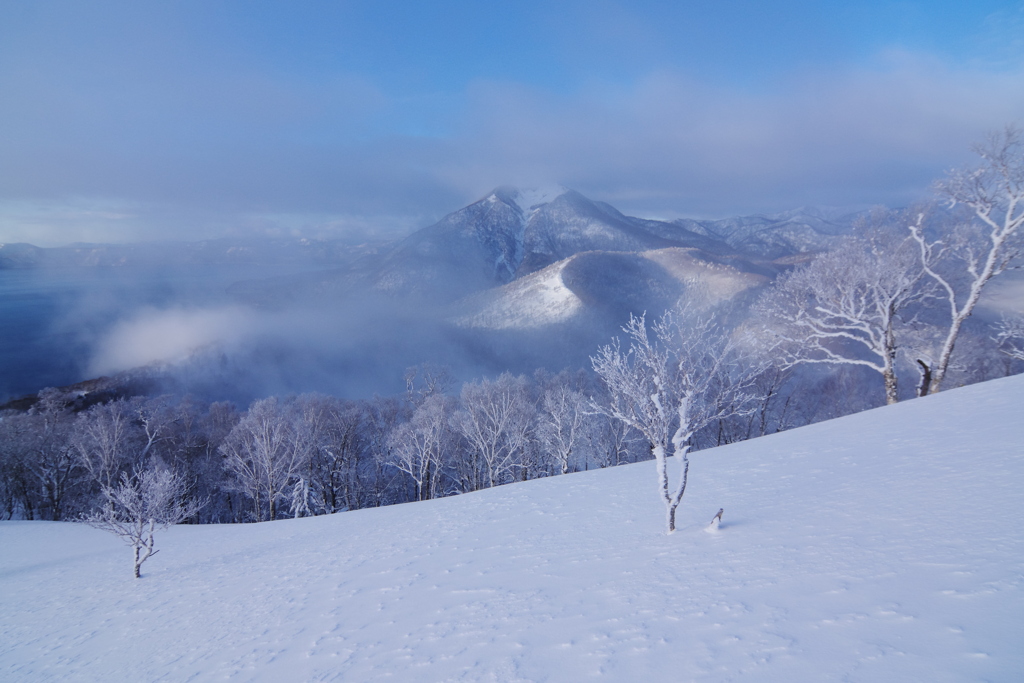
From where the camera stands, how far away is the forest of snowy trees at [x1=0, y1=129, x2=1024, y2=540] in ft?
30.6

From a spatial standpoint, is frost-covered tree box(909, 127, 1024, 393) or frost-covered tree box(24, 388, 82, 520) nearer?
Answer: frost-covered tree box(909, 127, 1024, 393)

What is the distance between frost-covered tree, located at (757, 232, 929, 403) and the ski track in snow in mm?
2965

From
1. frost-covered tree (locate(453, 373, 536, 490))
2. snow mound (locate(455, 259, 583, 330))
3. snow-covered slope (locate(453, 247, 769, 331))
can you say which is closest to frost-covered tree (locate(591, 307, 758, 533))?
frost-covered tree (locate(453, 373, 536, 490))

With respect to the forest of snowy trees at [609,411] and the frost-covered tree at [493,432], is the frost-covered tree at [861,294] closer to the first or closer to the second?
the forest of snowy trees at [609,411]

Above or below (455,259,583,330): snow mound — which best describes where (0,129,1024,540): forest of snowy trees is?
below

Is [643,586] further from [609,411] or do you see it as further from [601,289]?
[601,289]

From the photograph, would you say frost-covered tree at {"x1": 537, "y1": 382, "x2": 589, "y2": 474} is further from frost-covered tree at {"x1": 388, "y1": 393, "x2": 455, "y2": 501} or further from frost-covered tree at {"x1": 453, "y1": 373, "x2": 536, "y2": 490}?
frost-covered tree at {"x1": 388, "y1": 393, "x2": 455, "y2": 501}

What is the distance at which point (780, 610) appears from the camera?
17.2 ft

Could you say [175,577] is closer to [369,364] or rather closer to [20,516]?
[20,516]

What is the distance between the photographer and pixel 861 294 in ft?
51.9

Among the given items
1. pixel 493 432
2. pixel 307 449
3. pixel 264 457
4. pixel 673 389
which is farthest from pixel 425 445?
pixel 673 389

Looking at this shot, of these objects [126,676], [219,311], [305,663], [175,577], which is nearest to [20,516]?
[175,577]

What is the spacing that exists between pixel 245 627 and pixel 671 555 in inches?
352

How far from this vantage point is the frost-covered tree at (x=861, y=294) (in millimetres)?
14844
